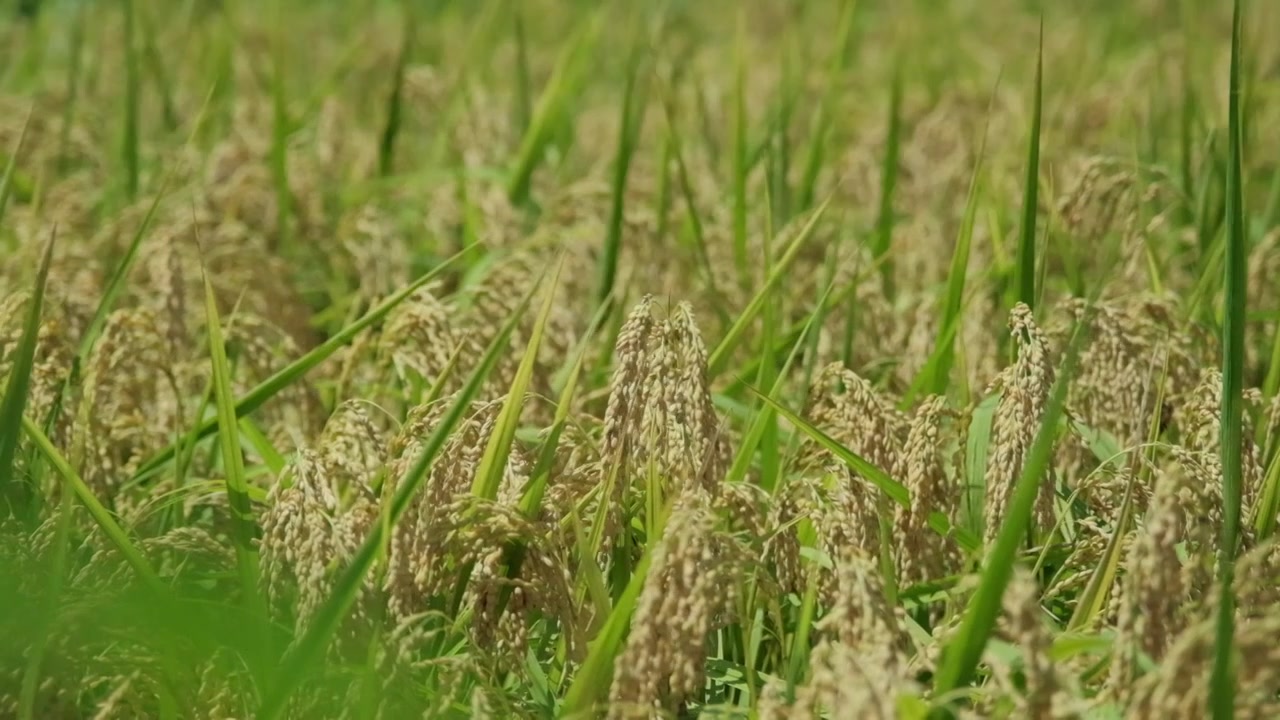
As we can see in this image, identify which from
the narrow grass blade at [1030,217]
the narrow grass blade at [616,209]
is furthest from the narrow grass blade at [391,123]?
the narrow grass blade at [1030,217]

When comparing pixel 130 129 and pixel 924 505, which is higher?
pixel 130 129

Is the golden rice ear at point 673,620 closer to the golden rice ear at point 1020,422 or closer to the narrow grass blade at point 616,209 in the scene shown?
the golden rice ear at point 1020,422

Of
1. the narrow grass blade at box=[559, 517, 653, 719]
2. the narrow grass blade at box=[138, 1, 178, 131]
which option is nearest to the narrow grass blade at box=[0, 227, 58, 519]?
the narrow grass blade at box=[559, 517, 653, 719]

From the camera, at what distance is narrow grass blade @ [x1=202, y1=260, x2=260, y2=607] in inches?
71.5

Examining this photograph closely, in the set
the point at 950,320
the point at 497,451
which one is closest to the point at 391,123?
the point at 950,320

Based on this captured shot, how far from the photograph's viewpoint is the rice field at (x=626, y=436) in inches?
59.1

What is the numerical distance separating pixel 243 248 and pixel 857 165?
1662 mm

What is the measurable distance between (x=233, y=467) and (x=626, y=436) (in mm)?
440

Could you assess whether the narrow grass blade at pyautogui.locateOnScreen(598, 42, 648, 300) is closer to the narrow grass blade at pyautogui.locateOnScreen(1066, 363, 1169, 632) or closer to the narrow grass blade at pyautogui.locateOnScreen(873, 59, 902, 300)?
the narrow grass blade at pyautogui.locateOnScreen(873, 59, 902, 300)

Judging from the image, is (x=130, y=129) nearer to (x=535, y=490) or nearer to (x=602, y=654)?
(x=535, y=490)

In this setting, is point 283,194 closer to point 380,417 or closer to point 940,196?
point 380,417

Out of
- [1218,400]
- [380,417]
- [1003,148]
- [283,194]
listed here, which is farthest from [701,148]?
[1218,400]

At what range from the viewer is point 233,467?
6.01 feet

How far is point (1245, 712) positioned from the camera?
131 centimetres
